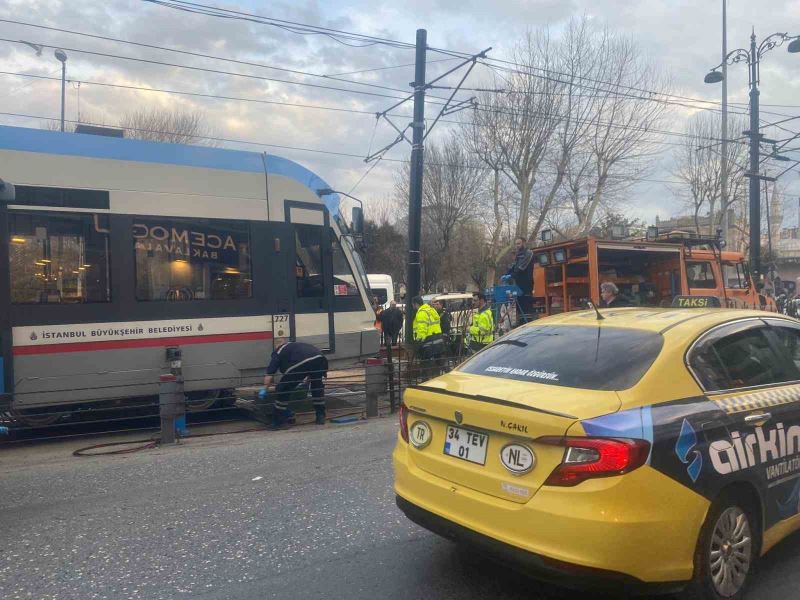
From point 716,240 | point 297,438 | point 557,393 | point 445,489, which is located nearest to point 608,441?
point 557,393

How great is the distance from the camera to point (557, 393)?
11.4ft

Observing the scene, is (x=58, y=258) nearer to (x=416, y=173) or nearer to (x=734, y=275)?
(x=416, y=173)

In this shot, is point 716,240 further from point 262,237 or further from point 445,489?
point 445,489

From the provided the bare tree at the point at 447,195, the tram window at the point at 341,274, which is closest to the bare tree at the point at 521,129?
the bare tree at the point at 447,195

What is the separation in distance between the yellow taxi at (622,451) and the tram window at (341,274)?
5.95 m

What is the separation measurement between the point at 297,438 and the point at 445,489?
472 cm

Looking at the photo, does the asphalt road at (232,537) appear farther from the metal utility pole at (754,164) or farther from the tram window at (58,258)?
the metal utility pole at (754,164)

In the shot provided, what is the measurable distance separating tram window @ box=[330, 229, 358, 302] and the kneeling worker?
1.57 metres

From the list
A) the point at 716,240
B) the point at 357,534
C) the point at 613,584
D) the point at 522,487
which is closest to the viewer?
the point at 613,584

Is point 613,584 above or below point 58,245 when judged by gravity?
below

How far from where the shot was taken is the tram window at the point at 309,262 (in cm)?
959

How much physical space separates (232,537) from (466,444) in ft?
6.71

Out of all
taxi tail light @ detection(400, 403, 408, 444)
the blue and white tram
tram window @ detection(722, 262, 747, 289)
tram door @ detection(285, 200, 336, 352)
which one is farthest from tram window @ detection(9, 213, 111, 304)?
tram window @ detection(722, 262, 747, 289)

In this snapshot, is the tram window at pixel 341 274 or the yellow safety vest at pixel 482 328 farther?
the yellow safety vest at pixel 482 328
